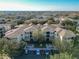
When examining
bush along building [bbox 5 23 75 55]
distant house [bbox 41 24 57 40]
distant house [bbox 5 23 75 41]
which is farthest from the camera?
distant house [bbox 41 24 57 40]

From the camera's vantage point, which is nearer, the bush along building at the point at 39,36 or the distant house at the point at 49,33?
the bush along building at the point at 39,36

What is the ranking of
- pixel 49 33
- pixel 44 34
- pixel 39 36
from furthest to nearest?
pixel 49 33 → pixel 44 34 → pixel 39 36

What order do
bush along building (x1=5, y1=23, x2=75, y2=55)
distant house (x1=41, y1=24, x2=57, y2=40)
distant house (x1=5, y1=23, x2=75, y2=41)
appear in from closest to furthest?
bush along building (x1=5, y1=23, x2=75, y2=55)
distant house (x1=5, y1=23, x2=75, y2=41)
distant house (x1=41, y1=24, x2=57, y2=40)

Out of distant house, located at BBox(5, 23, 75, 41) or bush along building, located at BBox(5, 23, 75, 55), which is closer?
bush along building, located at BBox(5, 23, 75, 55)

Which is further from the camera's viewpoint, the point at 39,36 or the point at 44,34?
the point at 44,34

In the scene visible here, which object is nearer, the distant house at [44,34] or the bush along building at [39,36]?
the bush along building at [39,36]

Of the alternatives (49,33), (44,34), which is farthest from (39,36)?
(49,33)

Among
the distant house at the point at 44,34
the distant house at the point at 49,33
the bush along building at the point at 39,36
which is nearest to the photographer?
the bush along building at the point at 39,36

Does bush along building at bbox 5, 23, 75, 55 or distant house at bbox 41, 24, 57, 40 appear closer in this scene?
bush along building at bbox 5, 23, 75, 55

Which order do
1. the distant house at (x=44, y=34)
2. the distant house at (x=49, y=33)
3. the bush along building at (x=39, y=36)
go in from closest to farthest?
the bush along building at (x=39, y=36), the distant house at (x=44, y=34), the distant house at (x=49, y=33)

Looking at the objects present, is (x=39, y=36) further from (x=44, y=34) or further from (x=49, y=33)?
(x=49, y=33)

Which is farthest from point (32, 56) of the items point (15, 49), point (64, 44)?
point (64, 44)
